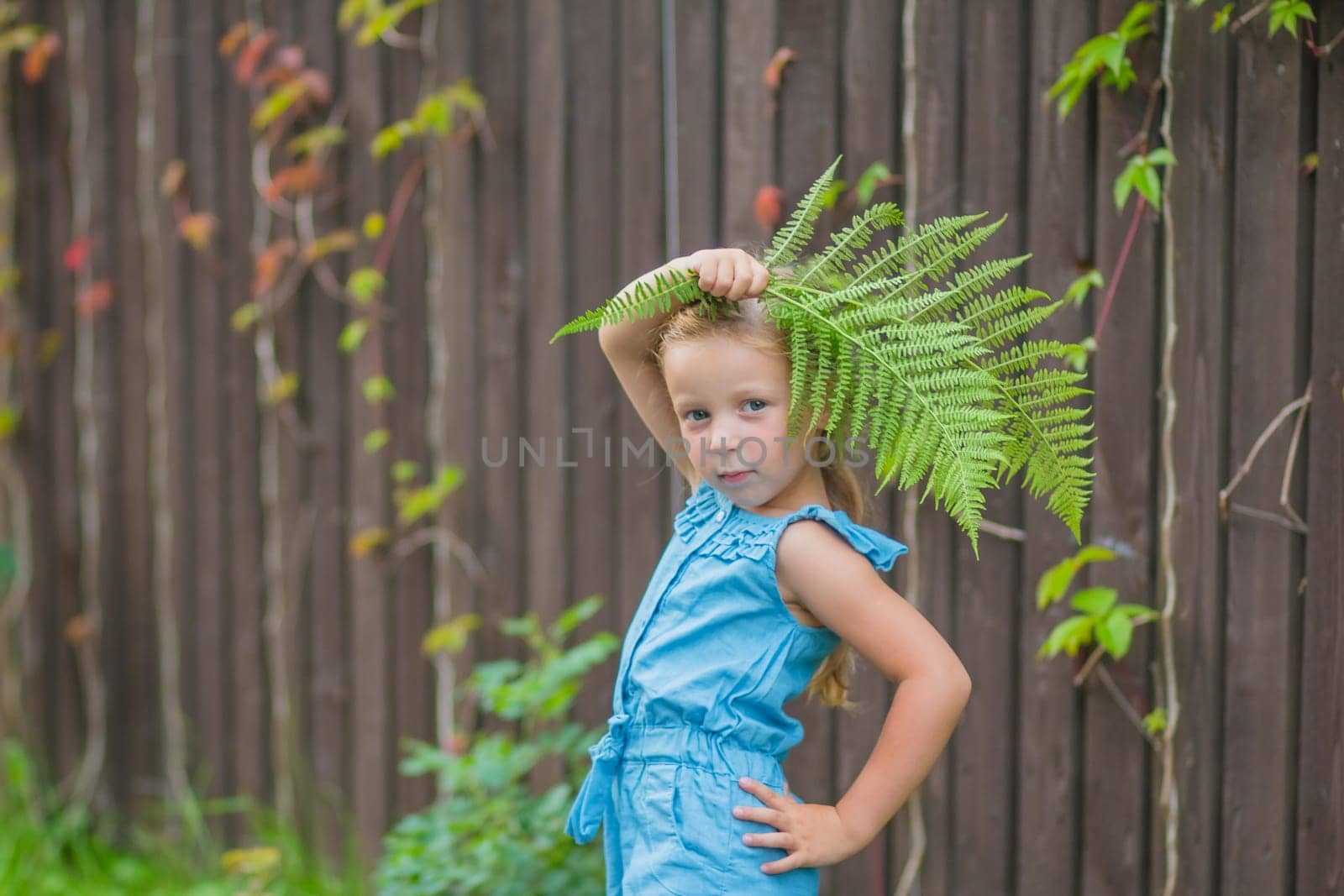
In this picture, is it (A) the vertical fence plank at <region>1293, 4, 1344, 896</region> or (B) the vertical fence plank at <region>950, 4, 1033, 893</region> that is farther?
(B) the vertical fence plank at <region>950, 4, 1033, 893</region>

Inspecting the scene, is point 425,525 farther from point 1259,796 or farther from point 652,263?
point 1259,796

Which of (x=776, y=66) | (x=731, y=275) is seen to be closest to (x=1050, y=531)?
(x=731, y=275)

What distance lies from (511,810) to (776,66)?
1.77 m

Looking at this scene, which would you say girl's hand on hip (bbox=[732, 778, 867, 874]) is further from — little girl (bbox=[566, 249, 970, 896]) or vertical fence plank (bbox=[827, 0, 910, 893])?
vertical fence plank (bbox=[827, 0, 910, 893])

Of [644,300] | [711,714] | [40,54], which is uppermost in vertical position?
[40,54]

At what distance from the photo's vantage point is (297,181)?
3455mm

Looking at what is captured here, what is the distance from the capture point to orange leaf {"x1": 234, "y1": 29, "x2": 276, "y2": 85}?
350 cm

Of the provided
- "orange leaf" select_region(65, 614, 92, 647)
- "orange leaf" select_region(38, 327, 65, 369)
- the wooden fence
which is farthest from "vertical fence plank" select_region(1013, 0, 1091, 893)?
"orange leaf" select_region(38, 327, 65, 369)

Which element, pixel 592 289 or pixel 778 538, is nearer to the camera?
pixel 778 538

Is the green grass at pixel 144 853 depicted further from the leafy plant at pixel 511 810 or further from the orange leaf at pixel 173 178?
the orange leaf at pixel 173 178

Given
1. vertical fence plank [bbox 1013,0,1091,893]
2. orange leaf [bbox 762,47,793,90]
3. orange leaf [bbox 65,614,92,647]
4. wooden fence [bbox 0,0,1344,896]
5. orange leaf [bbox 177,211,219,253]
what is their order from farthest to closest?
orange leaf [bbox 65,614,92,647]
orange leaf [bbox 177,211,219,253]
orange leaf [bbox 762,47,793,90]
vertical fence plank [bbox 1013,0,1091,893]
wooden fence [bbox 0,0,1344,896]

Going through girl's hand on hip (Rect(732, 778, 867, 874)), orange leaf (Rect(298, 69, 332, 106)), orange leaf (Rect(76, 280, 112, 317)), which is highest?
orange leaf (Rect(298, 69, 332, 106))

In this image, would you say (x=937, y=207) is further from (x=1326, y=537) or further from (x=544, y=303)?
(x=544, y=303)

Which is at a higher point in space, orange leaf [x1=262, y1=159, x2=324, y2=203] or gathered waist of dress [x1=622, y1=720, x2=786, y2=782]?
orange leaf [x1=262, y1=159, x2=324, y2=203]
